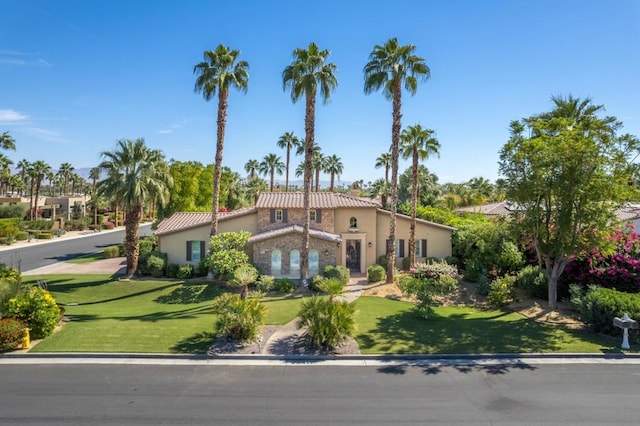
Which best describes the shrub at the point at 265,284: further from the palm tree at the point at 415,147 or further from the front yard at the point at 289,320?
the palm tree at the point at 415,147

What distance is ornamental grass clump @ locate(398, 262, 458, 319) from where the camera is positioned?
18969 mm

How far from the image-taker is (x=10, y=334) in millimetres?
14312

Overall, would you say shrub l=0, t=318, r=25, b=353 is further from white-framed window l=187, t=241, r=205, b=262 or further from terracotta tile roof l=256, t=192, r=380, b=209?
terracotta tile roof l=256, t=192, r=380, b=209

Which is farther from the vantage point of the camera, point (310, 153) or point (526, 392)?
point (310, 153)

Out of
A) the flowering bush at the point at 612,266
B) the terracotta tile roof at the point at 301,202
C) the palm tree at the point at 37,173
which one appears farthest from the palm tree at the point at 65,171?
the flowering bush at the point at 612,266

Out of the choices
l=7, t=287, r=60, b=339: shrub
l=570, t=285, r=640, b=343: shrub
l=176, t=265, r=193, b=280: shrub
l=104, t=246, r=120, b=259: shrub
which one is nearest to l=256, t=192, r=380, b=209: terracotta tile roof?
l=176, t=265, r=193, b=280: shrub

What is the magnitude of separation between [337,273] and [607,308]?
14677mm

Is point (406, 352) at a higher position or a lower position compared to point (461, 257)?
lower

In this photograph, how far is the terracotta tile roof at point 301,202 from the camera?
29953 millimetres

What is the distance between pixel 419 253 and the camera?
31.0 meters

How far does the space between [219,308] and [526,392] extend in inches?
428

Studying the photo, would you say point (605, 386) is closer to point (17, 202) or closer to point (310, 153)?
point (310, 153)

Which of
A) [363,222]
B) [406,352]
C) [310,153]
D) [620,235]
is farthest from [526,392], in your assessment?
[363,222]

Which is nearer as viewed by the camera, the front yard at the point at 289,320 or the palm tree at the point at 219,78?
the front yard at the point at 289,320
